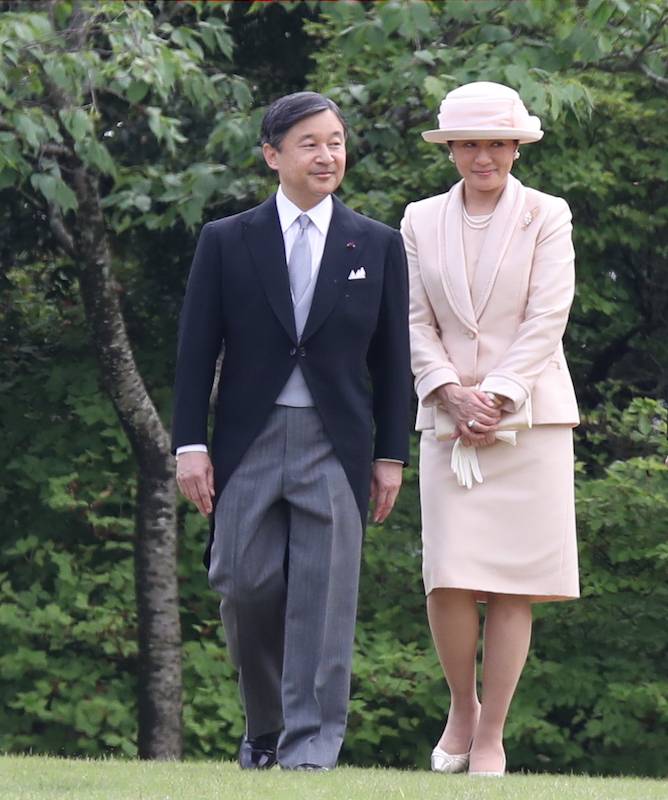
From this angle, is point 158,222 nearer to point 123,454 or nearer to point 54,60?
point 54,60

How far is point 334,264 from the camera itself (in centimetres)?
483

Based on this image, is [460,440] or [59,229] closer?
[460,440]

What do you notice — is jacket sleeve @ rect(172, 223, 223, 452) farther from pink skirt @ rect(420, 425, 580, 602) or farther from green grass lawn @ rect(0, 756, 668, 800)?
green grass lawn @ rect(0, 756, 668, 800)

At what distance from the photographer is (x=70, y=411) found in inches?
395

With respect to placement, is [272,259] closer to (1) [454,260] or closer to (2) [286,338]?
(2) [286,338]

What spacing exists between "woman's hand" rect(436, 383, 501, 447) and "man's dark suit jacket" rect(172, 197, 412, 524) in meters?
0.23

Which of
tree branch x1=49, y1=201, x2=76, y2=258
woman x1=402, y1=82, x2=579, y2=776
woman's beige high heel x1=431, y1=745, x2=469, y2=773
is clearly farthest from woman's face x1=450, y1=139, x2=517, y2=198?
tree branch x1=49, y1=201, x2=76, y2=258

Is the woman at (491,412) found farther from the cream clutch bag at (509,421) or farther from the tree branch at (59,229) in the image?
the tree branch at (59,229)

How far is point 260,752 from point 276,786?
929mm

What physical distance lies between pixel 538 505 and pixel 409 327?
0.73 meters

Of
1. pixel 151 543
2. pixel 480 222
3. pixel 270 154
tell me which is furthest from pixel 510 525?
pixel 151 543

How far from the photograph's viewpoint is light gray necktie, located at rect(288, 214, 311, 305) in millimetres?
4840

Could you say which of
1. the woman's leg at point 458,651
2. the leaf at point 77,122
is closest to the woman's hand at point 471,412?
the woman's leg at point 458,651

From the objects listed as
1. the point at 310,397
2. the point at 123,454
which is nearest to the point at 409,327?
the point at 310,397
